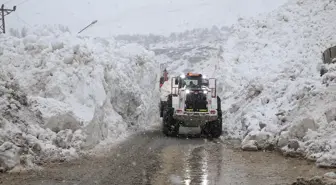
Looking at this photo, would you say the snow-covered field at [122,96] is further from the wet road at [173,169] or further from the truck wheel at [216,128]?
the wet road at [173,169]

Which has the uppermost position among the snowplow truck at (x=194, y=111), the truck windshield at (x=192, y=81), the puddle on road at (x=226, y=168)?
the truck windshield at (x=192, y=81)

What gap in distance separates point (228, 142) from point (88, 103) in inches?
178

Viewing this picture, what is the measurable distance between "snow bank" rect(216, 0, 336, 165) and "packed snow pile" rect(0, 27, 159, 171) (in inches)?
161

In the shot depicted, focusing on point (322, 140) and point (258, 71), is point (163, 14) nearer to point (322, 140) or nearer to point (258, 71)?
point (258, 71)

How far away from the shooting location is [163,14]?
51.4 metres

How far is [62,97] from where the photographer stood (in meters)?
12.0

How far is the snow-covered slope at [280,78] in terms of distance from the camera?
10742 millimetres

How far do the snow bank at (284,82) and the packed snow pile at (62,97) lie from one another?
13.4 feet

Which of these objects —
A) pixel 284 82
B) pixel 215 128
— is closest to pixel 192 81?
pixel 215 128

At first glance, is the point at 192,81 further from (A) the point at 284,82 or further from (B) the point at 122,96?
(A) the point at 284,82

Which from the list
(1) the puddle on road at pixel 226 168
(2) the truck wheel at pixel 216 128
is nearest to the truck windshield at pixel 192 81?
(2) the truck wheel at pixel 216 128

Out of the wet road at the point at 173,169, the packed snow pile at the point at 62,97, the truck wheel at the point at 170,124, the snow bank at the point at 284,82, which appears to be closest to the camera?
the wet road at the point at 173,169

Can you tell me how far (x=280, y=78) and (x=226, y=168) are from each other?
7.89 meters

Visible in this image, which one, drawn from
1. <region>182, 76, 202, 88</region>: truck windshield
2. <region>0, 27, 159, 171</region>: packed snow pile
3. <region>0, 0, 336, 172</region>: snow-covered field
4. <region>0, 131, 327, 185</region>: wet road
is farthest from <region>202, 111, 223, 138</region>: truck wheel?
<region>0, 27, 159, 171</region>: packed snow pile
